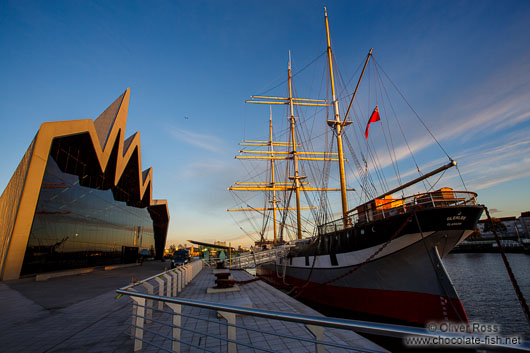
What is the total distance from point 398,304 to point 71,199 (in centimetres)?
2261

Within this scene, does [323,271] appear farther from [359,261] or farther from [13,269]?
[13,269]

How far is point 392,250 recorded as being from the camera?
10977mm

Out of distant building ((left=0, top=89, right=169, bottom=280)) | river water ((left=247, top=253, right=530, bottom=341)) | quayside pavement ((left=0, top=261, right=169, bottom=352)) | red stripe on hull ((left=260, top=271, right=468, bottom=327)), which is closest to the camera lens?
quayside pavement ((left=0, top=261, right=169, bottom=352))

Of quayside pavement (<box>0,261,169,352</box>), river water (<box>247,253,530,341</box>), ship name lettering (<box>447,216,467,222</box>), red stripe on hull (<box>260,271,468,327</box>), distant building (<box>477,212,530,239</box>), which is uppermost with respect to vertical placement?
distant building (<box>477,212,530,239</box>)

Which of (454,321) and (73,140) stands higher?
(73,140)

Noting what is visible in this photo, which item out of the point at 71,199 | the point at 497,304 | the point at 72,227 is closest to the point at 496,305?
the point at 497,304

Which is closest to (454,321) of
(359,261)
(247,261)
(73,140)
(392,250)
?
(392,250)

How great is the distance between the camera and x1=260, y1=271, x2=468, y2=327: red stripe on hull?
934 cm

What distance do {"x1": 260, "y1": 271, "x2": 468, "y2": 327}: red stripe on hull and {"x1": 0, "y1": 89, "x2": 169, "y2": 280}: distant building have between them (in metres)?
18.3

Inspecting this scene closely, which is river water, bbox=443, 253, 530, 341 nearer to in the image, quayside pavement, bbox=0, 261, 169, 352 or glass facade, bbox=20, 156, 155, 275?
quayside pavement, bbox=0, 261, 169, 352

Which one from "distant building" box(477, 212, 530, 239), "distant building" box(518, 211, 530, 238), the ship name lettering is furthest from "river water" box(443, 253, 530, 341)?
"distant building" box(518, 211, 530, 238)

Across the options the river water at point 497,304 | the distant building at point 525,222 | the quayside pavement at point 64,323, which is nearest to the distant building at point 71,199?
the quayside pavement at point 64,323

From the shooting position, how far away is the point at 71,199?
19.0 metres

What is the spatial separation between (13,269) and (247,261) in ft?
59.4
